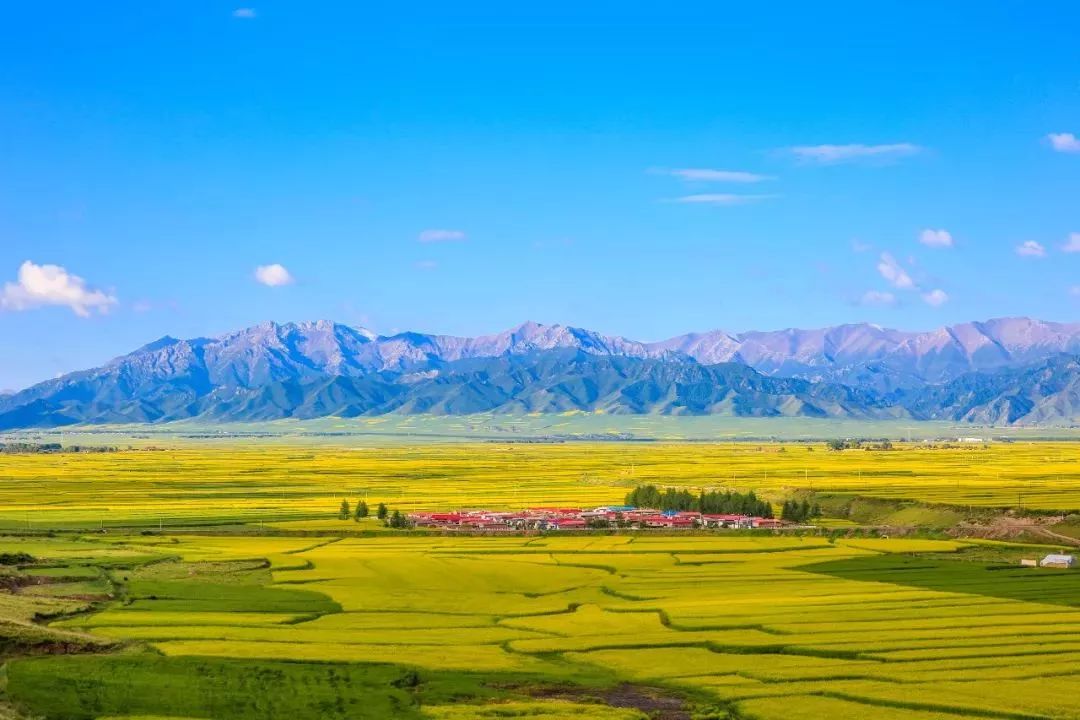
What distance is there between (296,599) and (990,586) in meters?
32.4

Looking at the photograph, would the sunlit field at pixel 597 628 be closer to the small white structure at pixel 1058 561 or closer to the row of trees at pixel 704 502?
the small white structure at pixel 1058 561

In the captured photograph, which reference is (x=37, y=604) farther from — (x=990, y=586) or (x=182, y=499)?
(x=182, y=499)

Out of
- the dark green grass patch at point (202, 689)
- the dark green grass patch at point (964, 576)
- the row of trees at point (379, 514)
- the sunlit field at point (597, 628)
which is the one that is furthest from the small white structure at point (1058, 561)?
the row of trees at point (379, 514)

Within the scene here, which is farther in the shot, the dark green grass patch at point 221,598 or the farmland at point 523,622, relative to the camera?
the dark green grass patch at point 221,598

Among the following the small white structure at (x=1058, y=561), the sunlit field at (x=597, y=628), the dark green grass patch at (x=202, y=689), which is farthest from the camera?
the small white structure at (x=1058, y=561)

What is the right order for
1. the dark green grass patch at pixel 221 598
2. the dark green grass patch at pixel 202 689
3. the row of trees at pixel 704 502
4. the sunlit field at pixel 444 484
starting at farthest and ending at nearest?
the sunlit field at pixel 444 484, the row of trees at pixel 704 502, the dark green grass patch at pixel 221 598, the dark green grass patch at pixel 202 689

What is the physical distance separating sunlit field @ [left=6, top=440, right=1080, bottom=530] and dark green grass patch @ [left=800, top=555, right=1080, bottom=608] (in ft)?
94.1

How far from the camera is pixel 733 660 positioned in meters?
44.9

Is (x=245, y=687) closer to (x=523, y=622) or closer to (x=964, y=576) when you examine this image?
(x=523, y=622)

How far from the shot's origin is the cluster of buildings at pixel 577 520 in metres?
96.6

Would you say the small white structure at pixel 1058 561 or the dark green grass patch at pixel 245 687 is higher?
the dark green grass patch at pixel 245 687

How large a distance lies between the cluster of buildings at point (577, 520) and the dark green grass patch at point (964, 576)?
24001mm

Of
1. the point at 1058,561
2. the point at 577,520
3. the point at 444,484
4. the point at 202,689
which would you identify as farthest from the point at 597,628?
the point at 444,484

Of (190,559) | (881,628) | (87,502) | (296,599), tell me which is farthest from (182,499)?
(881,628)
